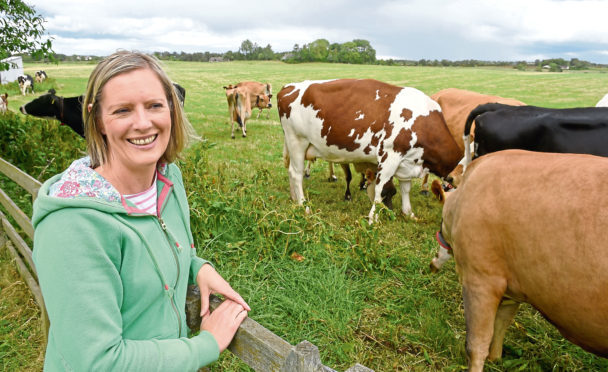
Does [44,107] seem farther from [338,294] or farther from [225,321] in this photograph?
[225,321]

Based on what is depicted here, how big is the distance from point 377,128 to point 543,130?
224cm

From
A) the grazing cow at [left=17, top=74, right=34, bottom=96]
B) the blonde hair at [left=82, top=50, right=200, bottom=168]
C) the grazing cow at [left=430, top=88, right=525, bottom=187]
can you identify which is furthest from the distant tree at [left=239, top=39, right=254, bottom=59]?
the blonde hair at [left=82, top=50, right=200, bottom=168]

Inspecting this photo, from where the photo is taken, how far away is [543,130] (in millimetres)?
4594

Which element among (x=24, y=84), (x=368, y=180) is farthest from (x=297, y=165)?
(x=24, y=84)

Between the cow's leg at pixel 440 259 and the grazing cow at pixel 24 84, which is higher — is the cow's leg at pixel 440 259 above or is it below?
below

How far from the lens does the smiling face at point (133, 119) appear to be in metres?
1.29

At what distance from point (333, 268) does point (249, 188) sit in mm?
1682

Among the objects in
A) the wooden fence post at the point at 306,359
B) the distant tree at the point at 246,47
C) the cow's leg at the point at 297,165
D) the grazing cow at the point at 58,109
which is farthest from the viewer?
the distant tree at the point at 246,47

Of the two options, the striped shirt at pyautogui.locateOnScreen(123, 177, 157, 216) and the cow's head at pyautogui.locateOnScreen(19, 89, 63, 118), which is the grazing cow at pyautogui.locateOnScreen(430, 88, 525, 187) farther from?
the cow's head at pyautogui.locateOnScreen(19, 89, 63, 118)

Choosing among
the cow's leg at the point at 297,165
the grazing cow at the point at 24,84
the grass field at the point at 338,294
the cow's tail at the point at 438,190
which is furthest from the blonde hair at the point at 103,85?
the grazing cow at the point at 24,84

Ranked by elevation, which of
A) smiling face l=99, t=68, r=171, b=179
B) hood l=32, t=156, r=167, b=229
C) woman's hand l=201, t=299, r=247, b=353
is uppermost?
smiling face l=99, t=68, r=171, b=179

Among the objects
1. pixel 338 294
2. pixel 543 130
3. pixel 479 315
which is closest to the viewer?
pixel 479 315

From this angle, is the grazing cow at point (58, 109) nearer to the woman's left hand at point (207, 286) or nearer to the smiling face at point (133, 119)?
the woman's left hand at point (207, 286)

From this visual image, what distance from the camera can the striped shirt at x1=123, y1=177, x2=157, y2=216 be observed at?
141 cm
